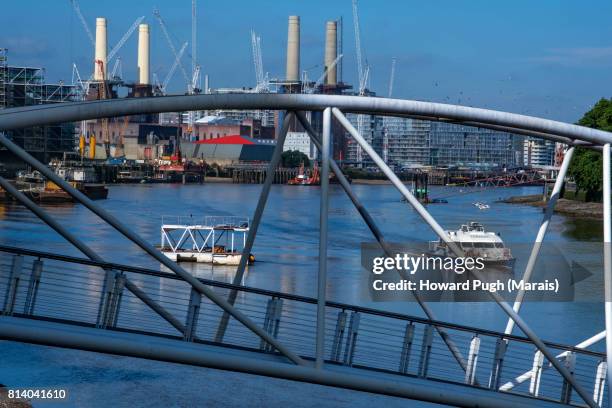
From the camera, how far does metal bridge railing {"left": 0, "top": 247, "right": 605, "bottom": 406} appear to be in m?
→ 6.29

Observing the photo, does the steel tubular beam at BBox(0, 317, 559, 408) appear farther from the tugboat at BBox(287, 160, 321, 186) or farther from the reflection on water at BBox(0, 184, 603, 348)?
the tugboat at BBox(287, 160, 321, 186)

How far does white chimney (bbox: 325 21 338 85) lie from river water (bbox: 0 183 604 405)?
2534 inches

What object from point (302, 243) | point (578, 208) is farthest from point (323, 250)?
point (578, 208)

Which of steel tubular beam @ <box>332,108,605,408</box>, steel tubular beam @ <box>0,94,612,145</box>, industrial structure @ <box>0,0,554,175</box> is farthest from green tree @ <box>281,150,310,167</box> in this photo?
steel tubular beam @ <box>332,108,605,408</box>

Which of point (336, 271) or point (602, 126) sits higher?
point (602, 126)

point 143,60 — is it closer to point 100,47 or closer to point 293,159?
point 100,47

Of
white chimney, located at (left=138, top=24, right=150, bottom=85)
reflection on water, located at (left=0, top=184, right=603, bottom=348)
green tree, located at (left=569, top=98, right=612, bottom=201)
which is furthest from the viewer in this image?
white chimney, located at (left=138, top=24, right=150, bottom=85)

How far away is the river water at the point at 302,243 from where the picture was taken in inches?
502

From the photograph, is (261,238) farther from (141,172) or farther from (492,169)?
(492,169)

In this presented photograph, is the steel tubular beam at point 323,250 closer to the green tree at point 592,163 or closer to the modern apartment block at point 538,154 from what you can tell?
the green tree at point 592,163

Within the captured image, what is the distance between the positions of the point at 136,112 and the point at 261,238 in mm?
25034

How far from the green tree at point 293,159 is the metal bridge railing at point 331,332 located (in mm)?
79221

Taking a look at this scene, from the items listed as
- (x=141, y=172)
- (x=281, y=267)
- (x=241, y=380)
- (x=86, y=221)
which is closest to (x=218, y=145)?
(x=141, y=172)

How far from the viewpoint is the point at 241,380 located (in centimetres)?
1182
